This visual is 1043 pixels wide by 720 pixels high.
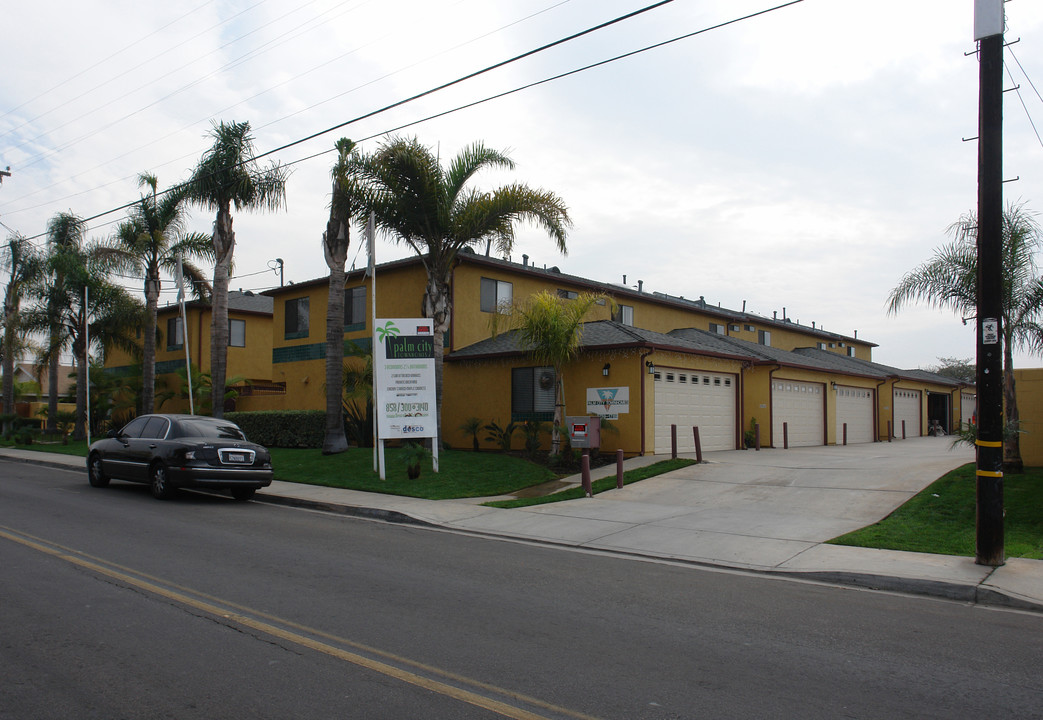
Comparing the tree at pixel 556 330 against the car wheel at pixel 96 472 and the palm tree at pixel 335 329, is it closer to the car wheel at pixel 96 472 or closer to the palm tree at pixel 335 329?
the palm tree at pixel 335 329

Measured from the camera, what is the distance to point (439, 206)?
18234 mm

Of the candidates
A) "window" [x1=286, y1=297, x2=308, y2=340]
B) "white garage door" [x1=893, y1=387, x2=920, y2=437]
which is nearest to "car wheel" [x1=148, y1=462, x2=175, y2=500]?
"window" [x1=286, y1=297, x2=308, y2=340]

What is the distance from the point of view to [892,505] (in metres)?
12.3

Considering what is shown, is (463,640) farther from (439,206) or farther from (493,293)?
(493,293)

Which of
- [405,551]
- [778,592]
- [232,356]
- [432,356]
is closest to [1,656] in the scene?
[405,551]

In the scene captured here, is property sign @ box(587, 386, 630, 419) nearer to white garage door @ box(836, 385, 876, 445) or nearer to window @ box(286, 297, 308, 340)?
white garage door @ box(836, 385, 876, 445)

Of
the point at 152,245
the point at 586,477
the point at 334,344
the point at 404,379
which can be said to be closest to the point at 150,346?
the point at 152,245

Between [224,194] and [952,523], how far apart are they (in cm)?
2101

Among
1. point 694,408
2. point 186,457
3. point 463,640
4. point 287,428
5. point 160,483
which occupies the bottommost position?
point 463,640

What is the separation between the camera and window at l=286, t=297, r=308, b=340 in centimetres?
2877

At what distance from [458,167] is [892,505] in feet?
39.5

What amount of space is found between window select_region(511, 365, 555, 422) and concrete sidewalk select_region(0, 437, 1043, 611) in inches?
147

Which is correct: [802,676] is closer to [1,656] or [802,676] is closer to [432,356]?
[1,656]

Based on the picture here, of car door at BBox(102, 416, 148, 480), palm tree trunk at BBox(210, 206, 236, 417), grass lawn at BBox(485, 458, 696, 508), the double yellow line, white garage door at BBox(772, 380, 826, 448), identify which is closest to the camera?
the double yellow line
